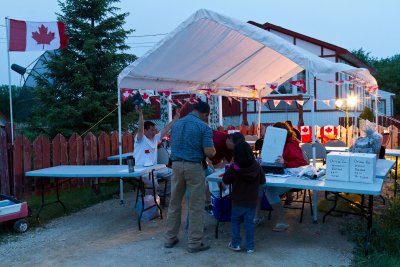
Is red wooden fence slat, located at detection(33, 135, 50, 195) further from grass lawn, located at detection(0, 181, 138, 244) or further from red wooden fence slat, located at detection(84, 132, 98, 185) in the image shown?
red wooden fence slat, located at detection(84, 132, 98, 185)

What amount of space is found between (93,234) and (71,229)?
51 centimetres

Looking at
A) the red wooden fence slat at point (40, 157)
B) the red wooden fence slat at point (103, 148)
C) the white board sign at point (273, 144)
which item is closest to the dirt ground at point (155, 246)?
the white board sign at point (273, 144)

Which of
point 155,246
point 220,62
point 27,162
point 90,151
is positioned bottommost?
point 155,246

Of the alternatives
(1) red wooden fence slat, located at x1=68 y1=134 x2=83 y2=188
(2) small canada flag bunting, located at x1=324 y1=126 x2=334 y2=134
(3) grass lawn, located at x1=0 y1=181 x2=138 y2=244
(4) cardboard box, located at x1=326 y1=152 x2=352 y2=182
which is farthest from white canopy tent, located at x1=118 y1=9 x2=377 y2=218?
(2) small canada flag bunting, located at x1=324 y1=126 x2=334 y2=134

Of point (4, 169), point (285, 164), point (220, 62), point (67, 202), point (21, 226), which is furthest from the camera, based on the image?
point (220, 62)

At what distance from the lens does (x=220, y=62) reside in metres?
7.45

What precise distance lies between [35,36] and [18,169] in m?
2.53

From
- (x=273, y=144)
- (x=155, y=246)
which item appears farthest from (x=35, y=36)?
(x=273, y=144)

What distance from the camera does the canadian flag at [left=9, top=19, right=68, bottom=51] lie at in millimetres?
6516

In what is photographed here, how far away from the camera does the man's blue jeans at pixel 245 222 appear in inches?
157

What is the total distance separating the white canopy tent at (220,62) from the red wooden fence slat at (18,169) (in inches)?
93.6

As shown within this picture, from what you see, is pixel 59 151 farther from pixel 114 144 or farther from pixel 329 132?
pixel 329 132

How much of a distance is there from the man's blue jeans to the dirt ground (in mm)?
120

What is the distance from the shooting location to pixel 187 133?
13.4ft
